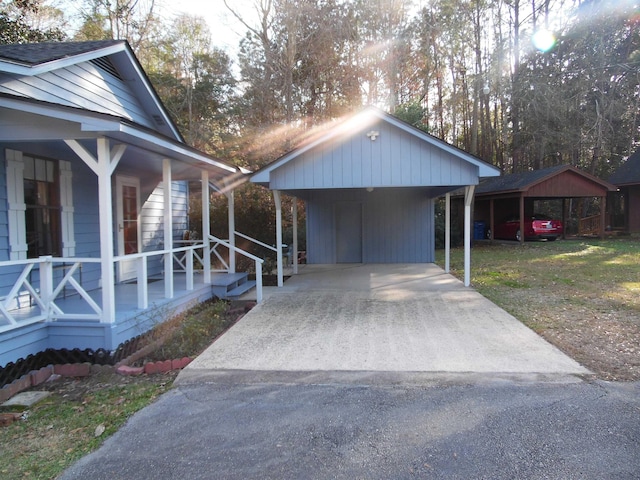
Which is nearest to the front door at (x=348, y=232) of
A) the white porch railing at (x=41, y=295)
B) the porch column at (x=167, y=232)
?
the porch column at (x=167, y=232)

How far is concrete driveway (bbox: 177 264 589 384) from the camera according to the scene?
448 centimetres

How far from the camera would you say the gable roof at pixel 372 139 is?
8117 mm

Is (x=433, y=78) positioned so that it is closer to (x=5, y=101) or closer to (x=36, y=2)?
(x=36, y=2)

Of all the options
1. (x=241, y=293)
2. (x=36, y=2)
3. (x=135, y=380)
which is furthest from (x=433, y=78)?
(x=135, y=380)

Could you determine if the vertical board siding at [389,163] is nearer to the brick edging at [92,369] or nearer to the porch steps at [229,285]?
the porch steps at [229,285]

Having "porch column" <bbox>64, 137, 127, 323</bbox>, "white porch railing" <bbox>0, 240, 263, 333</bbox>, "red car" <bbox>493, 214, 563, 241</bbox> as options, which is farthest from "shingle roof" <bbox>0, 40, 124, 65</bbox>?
"red car" <bbox>493, 214, 563, 241</bbox>

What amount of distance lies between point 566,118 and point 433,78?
7.83 meters

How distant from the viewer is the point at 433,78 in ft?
85.2

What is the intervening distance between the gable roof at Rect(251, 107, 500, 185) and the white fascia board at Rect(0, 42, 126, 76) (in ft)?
10.7

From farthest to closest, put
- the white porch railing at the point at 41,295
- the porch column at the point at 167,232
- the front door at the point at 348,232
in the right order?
the front door at the point at 348,232 → the porch column at the point at 167,232 → the white porch railing at the point at 41,295

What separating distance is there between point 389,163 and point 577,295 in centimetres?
433

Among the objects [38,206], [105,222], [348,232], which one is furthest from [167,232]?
[348,232]

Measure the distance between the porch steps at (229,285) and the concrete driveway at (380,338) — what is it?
690 millimetres

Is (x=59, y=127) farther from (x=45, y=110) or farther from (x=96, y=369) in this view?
(x=96, y=369)
